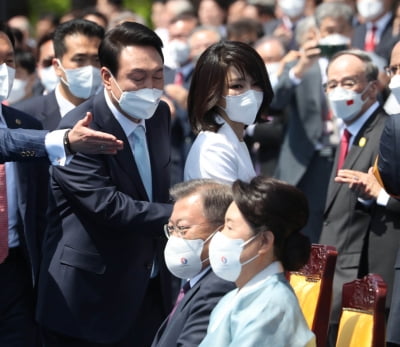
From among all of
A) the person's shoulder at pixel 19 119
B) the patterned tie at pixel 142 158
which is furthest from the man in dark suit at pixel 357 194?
the person's shoulder at pixel 19 119

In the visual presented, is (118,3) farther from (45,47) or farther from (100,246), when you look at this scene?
(100,246)

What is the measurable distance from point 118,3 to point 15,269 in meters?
9.19

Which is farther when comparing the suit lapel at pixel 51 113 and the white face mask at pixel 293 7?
the white face mask at pixel 293 7

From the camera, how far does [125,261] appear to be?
16.8ft

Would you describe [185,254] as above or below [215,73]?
below

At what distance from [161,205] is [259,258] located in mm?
1158

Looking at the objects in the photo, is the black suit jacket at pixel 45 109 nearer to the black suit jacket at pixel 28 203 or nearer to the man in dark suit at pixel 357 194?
the black suit jacket at pixel 28 203

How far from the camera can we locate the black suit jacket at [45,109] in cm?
632

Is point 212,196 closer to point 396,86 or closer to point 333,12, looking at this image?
point 396,86

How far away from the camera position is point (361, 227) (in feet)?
19.9

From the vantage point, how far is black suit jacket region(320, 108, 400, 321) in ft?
19.2

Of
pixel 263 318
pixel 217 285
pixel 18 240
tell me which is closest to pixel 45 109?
pixel 18 240

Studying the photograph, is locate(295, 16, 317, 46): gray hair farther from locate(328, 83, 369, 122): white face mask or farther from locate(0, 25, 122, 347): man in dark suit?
locate(0, 25, 122, 347): man in dark suit

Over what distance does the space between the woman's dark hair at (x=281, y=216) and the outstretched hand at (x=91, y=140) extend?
73cm
